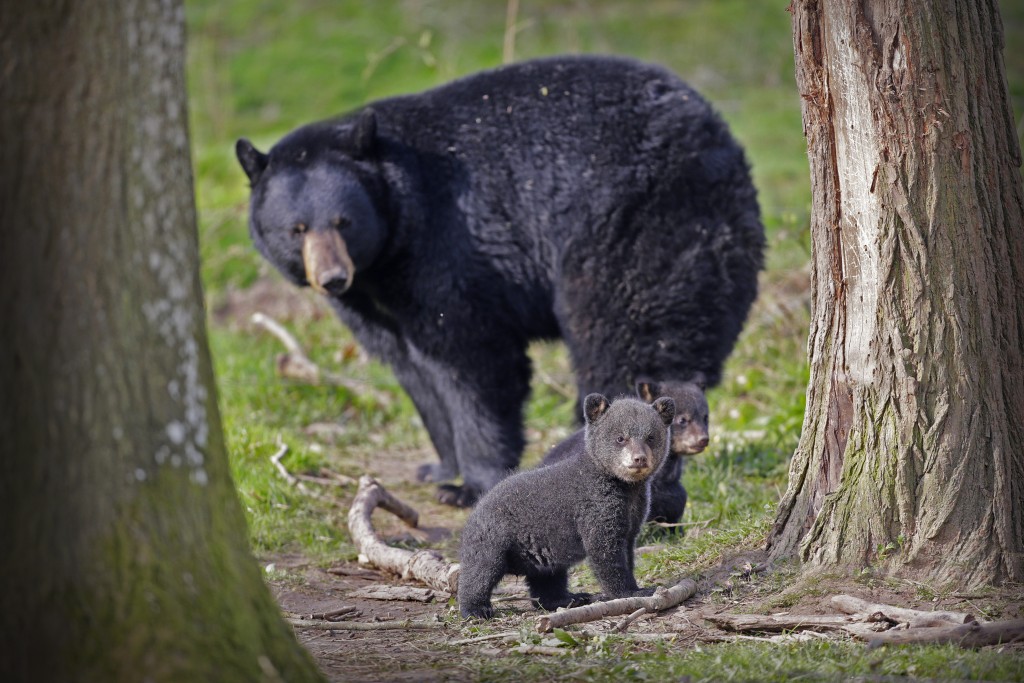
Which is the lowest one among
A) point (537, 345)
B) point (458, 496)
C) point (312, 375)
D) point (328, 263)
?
point (458, 496)

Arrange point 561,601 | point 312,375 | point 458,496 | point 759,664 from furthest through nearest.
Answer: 1. point 312,375
2. point 458,496
3. point 561,601
4. point 759,664

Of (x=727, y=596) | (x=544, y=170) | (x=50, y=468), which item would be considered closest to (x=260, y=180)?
(x=544, y=170)

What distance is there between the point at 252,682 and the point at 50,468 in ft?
2.33

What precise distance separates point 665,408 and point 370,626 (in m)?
1.48

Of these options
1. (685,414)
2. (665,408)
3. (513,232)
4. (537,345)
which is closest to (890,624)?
(665,408)

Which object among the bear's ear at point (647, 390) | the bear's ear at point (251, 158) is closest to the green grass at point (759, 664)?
the bear's ear at point (647, 390)

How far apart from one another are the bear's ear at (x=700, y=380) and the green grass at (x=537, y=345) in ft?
1.79

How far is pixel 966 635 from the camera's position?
11.5 feet

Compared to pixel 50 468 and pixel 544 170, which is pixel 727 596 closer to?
pixel 50 468

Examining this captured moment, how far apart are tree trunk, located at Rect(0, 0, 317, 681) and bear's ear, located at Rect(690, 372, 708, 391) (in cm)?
378

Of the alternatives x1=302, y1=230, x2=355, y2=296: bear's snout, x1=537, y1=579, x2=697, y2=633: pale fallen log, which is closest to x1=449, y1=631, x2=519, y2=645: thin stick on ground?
x1=537, y1=579, x2=697, y2=633: pale fallen log

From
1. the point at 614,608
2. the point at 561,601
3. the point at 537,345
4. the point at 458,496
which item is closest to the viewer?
the point at 614,608

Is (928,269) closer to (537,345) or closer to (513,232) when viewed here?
(513,232)

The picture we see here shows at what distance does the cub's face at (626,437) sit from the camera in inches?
168
